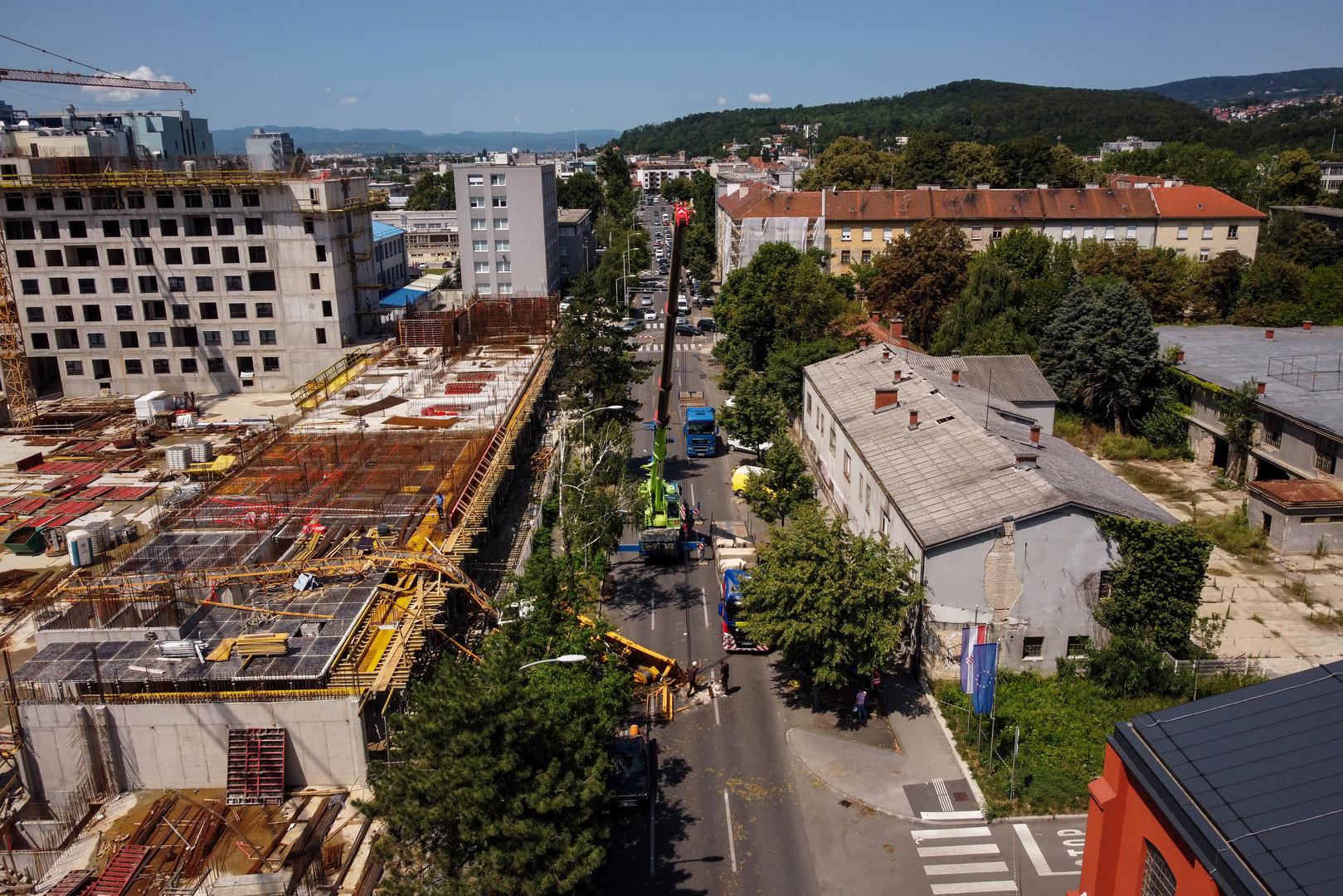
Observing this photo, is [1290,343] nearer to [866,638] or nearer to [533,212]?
[866,638]

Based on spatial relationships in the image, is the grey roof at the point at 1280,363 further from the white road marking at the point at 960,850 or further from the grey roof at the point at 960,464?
the white road marking at the point at 960,850

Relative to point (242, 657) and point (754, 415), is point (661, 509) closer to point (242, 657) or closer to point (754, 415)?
point (754, 415)

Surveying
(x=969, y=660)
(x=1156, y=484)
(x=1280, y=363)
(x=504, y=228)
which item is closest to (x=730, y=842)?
(x=969, y=660)

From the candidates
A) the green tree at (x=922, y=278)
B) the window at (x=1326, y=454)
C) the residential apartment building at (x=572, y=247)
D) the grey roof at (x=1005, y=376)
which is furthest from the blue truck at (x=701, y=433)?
the residential apartment building at (x=572, y=247)

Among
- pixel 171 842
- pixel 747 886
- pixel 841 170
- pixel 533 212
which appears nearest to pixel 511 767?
pixel 747 886

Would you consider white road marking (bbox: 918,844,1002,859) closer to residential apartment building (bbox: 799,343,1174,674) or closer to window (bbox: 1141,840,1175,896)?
residential apartment building (bbox: 799,343,1174,674)
